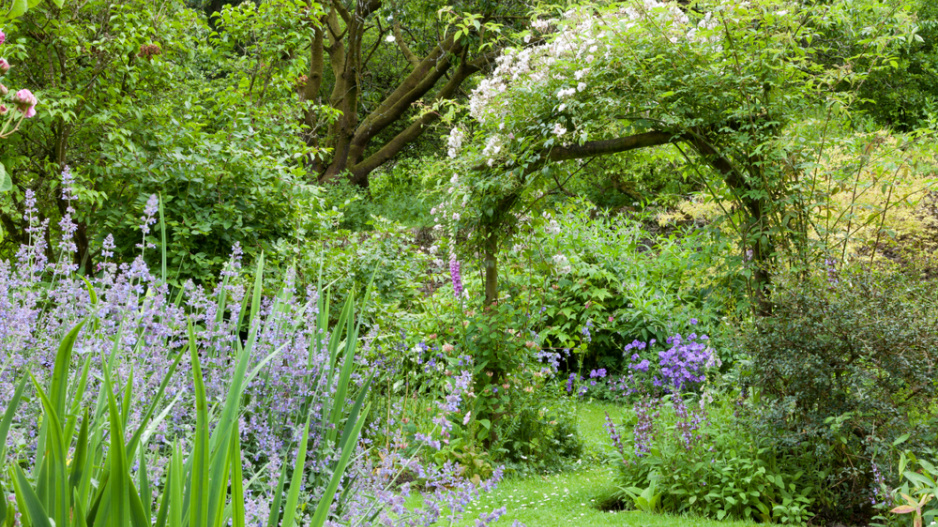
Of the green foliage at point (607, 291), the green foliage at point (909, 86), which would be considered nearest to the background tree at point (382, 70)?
the green foliage at point (607, 291)

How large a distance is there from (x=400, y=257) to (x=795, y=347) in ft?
9.50

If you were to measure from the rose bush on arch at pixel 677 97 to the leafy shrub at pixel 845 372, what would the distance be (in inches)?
20.9

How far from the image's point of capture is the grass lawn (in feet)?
11.7

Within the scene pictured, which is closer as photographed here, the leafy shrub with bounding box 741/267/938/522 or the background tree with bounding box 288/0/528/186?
the leafy shrub with bounding box 741/267/938/522

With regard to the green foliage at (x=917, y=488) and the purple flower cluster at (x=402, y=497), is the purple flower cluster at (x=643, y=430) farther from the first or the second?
the purple flower cluster at (x=402, y=497)

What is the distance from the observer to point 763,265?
409cm

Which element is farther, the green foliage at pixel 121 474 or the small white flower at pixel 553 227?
the small white flower at pixel 553 227

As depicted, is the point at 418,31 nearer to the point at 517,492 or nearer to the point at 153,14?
the point at 153,14

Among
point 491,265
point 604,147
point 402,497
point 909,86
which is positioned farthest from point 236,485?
point 909,86

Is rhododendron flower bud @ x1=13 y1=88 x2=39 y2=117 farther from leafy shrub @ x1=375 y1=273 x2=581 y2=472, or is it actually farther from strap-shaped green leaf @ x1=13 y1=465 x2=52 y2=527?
leafy shrub @ x1=375 y1=273 x2=581 y2=472

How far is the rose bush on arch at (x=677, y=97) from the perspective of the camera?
3961mm

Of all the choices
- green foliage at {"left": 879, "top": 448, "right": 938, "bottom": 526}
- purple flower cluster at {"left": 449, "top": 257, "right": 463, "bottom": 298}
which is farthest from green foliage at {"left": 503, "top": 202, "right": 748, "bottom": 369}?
green foliage at {"left": 879, "top": 448, "right": 938, "bottom": 526}

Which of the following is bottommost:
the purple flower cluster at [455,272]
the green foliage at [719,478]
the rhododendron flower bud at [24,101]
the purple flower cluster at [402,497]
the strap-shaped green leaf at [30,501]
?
the green foliage at [719,478]

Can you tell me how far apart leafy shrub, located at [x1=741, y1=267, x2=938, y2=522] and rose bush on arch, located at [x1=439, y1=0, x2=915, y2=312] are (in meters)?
0.53
